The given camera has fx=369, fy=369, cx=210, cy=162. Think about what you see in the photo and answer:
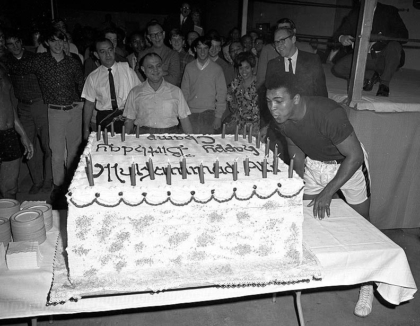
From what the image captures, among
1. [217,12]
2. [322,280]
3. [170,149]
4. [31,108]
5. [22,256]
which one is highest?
[217,12]

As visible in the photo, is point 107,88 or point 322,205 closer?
point 322,205

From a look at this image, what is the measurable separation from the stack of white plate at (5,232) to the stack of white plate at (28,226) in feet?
0.12

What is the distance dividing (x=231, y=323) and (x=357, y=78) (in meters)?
2.69

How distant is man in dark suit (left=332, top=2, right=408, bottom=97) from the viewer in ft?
13.8

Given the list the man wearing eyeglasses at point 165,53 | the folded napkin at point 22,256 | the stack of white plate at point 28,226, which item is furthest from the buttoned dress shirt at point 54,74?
the folded napkin at point 22,256

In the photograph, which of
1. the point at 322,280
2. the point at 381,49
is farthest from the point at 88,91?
the point at 381,49

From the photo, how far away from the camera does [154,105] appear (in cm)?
387

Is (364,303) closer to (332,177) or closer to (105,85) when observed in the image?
(332,177)

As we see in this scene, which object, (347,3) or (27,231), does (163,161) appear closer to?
(27,231)

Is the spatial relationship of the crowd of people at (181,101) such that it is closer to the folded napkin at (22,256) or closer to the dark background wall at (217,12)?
the folded napkin at (22,256)

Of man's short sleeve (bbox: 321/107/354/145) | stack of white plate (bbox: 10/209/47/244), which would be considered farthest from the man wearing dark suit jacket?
stack of white plate (bbox: 10/209/47/244)

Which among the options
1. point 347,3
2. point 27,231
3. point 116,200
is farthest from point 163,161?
point 347,3

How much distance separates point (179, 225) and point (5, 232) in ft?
3.65

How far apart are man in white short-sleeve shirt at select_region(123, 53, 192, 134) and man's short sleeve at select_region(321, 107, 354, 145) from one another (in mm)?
1753
